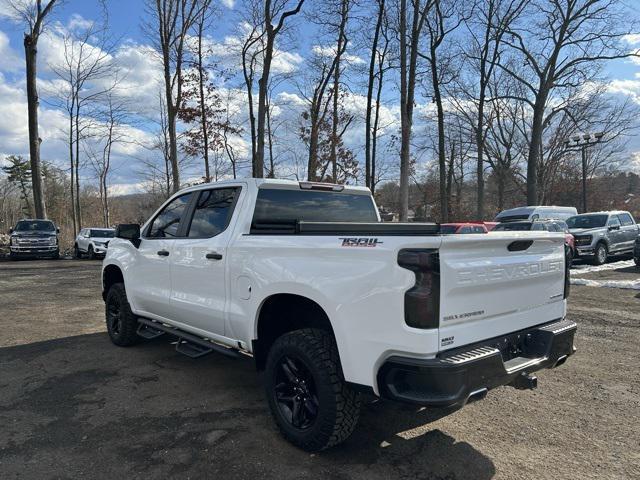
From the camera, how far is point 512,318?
3203 millimetres

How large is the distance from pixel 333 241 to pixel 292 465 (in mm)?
1534

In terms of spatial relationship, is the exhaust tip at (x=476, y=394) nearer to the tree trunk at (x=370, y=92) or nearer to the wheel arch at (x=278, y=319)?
the wheel arch at (x=278, y=319)

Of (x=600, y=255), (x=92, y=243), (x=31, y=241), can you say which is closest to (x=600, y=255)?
(x=600, y=255)

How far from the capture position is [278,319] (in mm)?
3812

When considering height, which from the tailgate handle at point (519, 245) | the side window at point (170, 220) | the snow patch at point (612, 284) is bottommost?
the snow patch at point (612, 284)

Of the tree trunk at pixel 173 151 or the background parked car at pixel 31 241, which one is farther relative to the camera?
the tree trunk at pixel 173 151

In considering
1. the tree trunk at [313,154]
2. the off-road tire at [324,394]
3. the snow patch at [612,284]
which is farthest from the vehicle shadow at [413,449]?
the tree trunk at [313,154]

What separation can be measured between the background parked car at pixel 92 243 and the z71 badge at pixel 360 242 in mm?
20623

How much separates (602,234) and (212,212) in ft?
52.8

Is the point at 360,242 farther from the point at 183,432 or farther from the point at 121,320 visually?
the point at 121,320

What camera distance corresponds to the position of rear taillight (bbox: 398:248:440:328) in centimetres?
264

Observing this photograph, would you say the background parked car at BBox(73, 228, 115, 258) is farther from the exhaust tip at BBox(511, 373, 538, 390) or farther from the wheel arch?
the exhaust tip at BBox(511, 373, 538, 390)

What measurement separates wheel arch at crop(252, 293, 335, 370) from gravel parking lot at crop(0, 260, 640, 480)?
64 centimetres

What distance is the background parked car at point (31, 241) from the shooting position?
2095 cm
